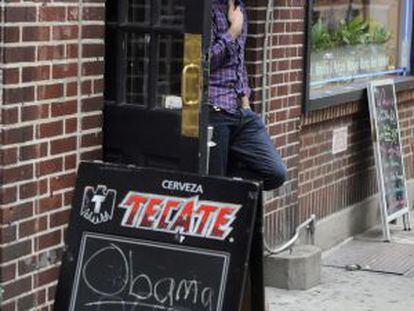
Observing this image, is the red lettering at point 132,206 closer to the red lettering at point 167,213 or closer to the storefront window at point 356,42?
the red lettering at point 167,213

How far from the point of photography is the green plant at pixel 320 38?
314 inches

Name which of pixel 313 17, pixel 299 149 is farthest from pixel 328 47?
pixel 299 149

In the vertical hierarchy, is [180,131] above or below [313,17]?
below

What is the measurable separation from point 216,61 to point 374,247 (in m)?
Result: 3.18

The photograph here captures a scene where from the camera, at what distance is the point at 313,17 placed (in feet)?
25.8

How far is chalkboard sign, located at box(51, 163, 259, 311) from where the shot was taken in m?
3.89

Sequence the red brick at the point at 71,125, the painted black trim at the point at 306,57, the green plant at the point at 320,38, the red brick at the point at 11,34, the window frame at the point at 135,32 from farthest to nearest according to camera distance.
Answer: the green plant at the point at 320,38, the painted black trim at the point at 306,57, the window frame at the point at 135,32, the red brick at the point at 71,125, the red brick at the point at 11,34

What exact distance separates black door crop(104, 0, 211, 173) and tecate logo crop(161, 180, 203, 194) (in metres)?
0.82

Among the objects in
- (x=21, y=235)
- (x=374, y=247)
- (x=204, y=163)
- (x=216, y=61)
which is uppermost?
(x=216, y=61)

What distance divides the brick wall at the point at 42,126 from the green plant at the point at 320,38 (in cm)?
325

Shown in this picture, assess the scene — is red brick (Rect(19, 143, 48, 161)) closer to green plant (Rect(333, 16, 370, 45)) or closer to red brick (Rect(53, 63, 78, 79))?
red brick (Rect(53, 63, 78, 79))

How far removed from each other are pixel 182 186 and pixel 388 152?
4.76m

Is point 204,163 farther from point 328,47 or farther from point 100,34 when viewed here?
point 328,47

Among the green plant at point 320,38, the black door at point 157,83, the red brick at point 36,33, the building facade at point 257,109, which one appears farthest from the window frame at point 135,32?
the green plant at point 320,38
